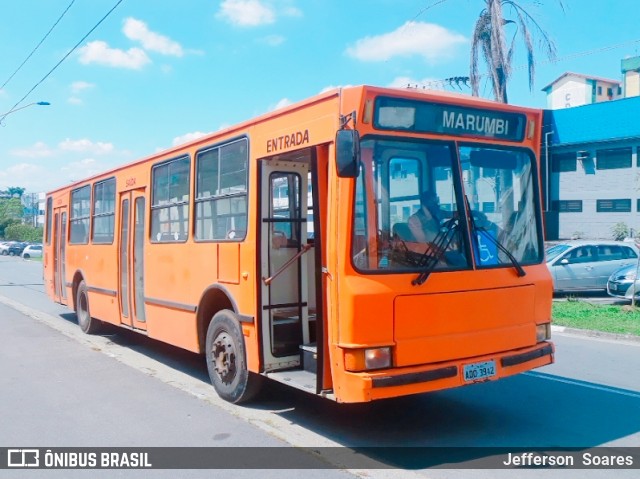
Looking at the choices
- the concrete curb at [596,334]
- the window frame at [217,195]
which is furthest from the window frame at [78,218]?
the concrete curb at [596,334]

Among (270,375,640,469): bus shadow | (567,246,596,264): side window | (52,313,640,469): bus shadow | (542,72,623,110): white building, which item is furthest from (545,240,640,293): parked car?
(542,72,623,110): white building

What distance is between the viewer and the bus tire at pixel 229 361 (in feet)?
23.1

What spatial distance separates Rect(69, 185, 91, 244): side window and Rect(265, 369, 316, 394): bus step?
7.25 m

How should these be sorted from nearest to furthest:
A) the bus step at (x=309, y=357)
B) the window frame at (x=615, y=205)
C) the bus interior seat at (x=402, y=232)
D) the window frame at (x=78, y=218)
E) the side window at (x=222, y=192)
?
the bus interior seat at (x=402, y=232), the bus step at (x=309, y=357), the side window at (x=222, y=192), the window frame at (x=78, y=218), the window frame at (x=615, y=205)

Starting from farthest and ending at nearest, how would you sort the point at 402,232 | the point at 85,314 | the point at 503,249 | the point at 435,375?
the point at 85,314, the point at 503,249, the point at 402,232, the point at 435,375

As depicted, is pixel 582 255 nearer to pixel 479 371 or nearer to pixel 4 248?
pixel 479 371

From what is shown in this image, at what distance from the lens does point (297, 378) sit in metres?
6.36

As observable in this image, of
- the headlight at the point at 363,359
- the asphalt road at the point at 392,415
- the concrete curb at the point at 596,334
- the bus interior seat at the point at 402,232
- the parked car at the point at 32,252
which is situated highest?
the bus interior seat at the point at 402,232

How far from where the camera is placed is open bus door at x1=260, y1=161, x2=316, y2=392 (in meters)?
6.73

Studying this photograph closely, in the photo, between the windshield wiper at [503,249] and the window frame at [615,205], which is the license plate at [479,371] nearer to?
the windshield wiper at [503,249]

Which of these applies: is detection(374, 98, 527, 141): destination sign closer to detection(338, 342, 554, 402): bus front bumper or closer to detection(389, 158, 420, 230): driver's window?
detection(389, 158, 420, 230): driver's window

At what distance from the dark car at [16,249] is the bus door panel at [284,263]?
62669 mm

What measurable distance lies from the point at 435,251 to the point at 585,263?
543 inches

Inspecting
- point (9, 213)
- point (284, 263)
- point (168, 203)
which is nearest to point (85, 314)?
point (168, 203)
